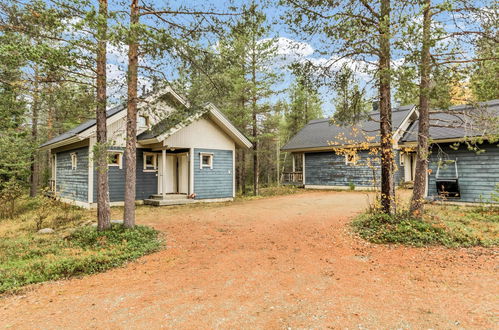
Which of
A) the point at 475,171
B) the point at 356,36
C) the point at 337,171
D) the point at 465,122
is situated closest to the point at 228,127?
the point at 337,171

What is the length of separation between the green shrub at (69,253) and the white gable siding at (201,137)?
254 inches

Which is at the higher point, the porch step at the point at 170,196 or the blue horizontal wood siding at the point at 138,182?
the blue horizontal wood siding at the point at 138,182


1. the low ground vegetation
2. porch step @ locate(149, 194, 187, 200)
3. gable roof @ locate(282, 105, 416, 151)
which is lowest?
the low ground vegetation

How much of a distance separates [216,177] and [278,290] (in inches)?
426

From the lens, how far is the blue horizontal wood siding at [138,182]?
12453mm

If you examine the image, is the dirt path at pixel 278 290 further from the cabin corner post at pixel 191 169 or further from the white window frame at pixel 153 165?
the white window frame at pixel 153 165

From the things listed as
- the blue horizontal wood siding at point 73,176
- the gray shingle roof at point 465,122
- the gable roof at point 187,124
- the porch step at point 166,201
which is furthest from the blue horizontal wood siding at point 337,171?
the blue horizontal wood siding at point 73,176

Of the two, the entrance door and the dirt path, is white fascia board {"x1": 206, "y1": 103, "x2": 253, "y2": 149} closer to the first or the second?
the entrance door

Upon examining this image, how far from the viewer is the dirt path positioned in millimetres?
3105

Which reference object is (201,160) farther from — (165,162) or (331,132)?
(331,132)

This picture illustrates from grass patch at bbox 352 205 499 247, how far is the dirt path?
40 cm

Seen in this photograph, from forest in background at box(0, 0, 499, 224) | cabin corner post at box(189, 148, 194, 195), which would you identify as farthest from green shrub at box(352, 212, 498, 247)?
cabin corner post at box(189, 148, 194, 195)

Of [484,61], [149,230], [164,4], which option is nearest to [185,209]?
[149,230]

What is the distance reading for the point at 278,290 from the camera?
12.8 feet
